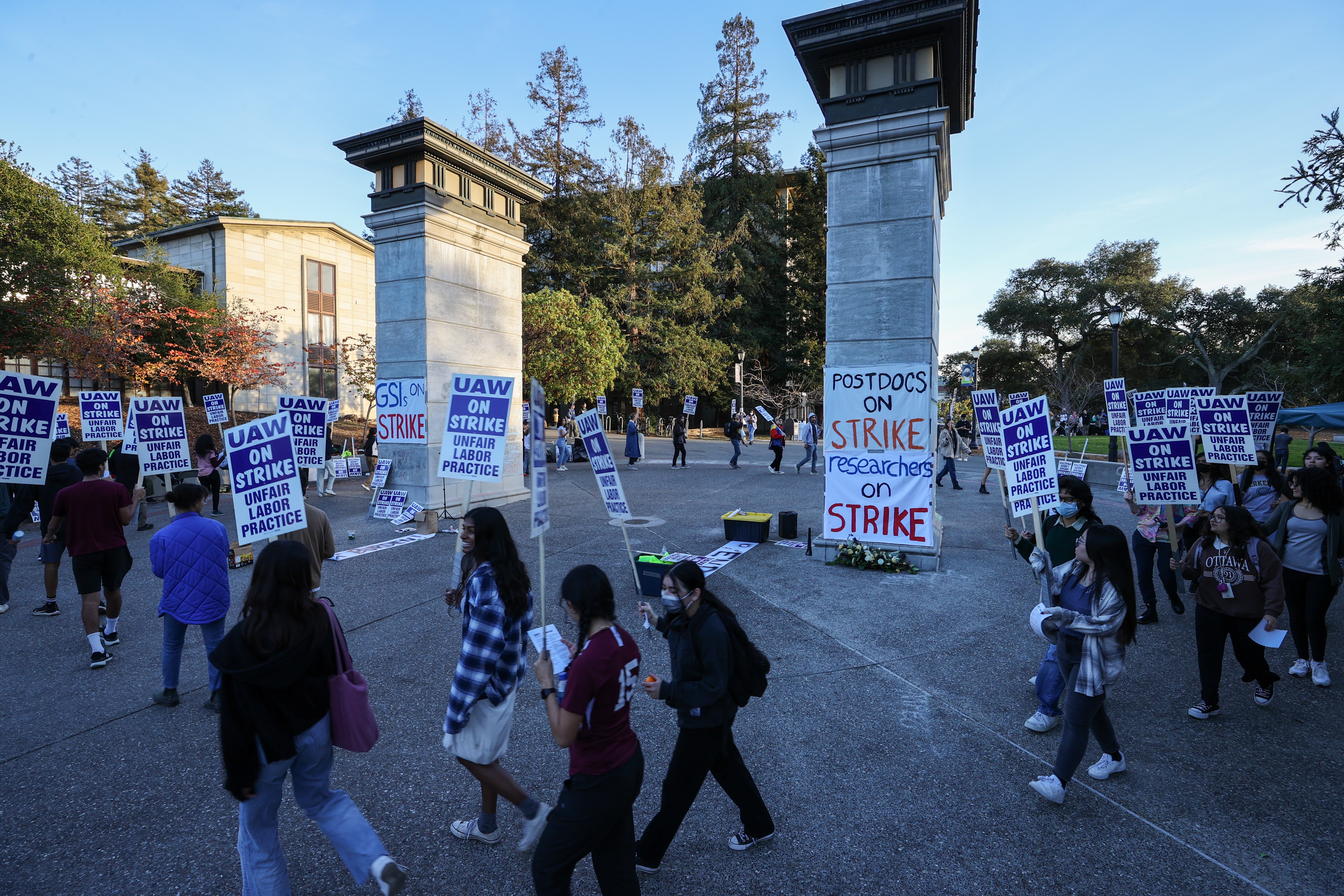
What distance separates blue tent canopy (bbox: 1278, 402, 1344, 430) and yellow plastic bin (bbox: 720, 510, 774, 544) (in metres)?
14.1

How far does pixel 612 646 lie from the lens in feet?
8.99

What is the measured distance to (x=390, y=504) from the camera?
1291 cm

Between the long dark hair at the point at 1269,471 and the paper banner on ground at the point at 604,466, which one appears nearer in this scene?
the paper banner on ground at the point at 604,466

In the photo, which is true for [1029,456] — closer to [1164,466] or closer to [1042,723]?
[1042,723]

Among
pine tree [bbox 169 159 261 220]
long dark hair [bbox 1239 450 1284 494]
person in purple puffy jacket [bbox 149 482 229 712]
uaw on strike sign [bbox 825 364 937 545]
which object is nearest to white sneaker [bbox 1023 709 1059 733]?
uaw on strike sign [bbox 825 364 937 545]

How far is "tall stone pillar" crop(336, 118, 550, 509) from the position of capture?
13.0 meters

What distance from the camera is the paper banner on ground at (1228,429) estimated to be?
9.07 m

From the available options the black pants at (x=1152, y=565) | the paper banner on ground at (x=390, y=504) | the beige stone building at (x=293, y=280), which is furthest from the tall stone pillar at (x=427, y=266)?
the beige stone building at (x=293, y=280)

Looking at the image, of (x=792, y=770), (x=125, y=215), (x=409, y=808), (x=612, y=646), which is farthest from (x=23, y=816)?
(x=125, y=215)

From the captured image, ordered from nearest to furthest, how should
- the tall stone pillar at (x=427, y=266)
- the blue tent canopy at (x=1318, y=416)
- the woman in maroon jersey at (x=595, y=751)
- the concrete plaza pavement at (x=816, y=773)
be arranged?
the woman in maroon jersey at (x=595, y=751) → the concrete plaza pavement at (x=816, y=773) → the tall stone pillar at (x=427, y=266) → the blue tent canopy at (x=1318, y=416)

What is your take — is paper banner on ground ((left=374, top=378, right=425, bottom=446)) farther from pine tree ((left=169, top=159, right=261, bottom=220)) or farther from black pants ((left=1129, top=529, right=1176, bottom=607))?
pine tree ((left=169, top=159, right=261, bottom=220))

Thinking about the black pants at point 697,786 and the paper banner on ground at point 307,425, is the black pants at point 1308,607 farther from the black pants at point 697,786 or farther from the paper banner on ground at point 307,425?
the paper banner on ground at point 307,425

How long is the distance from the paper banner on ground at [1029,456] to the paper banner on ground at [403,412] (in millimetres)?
10396

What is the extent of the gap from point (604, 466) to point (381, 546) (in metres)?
5.35
